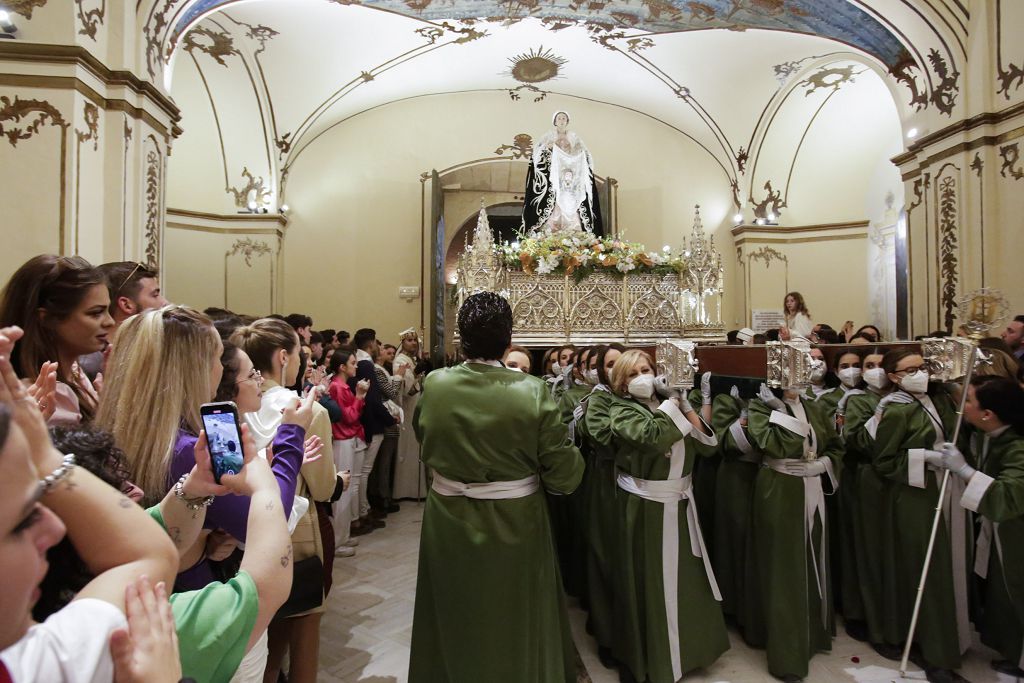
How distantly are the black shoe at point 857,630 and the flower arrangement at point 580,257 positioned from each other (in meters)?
3.72

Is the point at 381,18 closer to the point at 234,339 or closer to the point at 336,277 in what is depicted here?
the point at 336,277

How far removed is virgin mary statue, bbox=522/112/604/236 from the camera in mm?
7258

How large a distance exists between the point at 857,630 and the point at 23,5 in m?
6.90

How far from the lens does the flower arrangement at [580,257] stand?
618 cm

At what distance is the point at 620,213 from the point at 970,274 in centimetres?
586

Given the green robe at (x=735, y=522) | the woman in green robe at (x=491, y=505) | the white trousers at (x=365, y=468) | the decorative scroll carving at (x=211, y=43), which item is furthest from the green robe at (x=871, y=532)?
the decorative scroll carving at (x=211, y=43)

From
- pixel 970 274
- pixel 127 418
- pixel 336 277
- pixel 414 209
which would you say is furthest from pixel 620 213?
pixel 127 418

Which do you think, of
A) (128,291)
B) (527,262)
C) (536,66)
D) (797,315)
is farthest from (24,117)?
(797,315)

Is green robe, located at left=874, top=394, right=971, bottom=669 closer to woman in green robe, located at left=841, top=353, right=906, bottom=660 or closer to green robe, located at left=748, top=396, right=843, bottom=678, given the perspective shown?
woman in green robe, located at left=841, top=353, right=906, bottom=660

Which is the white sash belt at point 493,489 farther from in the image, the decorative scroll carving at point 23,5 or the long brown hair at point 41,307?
the decorative scroll carving at point 23,5

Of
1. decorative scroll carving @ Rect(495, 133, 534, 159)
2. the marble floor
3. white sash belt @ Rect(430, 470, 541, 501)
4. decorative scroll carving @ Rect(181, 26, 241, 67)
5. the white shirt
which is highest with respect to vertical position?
decorative scroll carving @ Rect(181, 26, 241, 67)

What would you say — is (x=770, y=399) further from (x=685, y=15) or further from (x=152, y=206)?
(x=685, y=15)

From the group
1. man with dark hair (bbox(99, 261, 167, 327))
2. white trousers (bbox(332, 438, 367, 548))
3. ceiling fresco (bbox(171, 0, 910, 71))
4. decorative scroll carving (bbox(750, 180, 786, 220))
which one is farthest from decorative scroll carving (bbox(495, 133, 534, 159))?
man with dark hair (bbox(99, 261, 167, 327))

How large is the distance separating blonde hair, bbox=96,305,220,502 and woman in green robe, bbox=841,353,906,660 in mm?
3259
